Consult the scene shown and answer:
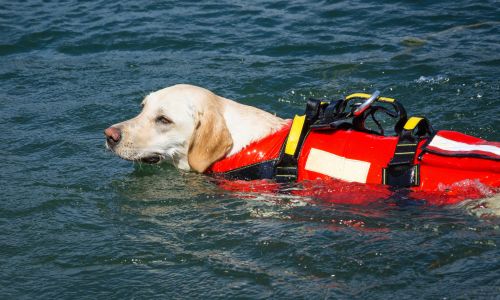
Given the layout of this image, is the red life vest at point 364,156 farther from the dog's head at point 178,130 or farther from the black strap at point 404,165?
the dog's head at point 178,130

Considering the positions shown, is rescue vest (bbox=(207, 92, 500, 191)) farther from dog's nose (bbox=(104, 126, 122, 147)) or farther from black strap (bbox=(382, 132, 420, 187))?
dog's nose (bbox=(104, 126, 122, 147))

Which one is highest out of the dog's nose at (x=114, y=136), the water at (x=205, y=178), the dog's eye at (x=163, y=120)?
the dog's eye at (x=163, y=120)

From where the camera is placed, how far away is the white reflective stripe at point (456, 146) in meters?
5.66

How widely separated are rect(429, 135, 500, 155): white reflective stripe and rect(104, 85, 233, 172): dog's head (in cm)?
175

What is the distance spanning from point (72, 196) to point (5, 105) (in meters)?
3.28

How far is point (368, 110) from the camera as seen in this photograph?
650 centimetres

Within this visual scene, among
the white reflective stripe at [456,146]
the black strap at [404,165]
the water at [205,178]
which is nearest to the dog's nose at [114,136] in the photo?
the water at [205,178]

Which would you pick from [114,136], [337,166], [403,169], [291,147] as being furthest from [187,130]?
[403,169]

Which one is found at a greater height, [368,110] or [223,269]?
[368,110]

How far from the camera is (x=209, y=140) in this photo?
6.52 meters

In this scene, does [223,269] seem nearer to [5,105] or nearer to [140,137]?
[140,137]

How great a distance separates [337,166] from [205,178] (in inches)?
49.4

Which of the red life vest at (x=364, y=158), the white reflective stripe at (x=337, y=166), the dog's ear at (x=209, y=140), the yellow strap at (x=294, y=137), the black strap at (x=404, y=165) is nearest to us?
the red life vest at (x=364, y=158)

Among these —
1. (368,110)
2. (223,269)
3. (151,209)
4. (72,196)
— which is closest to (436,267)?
(223,269)
